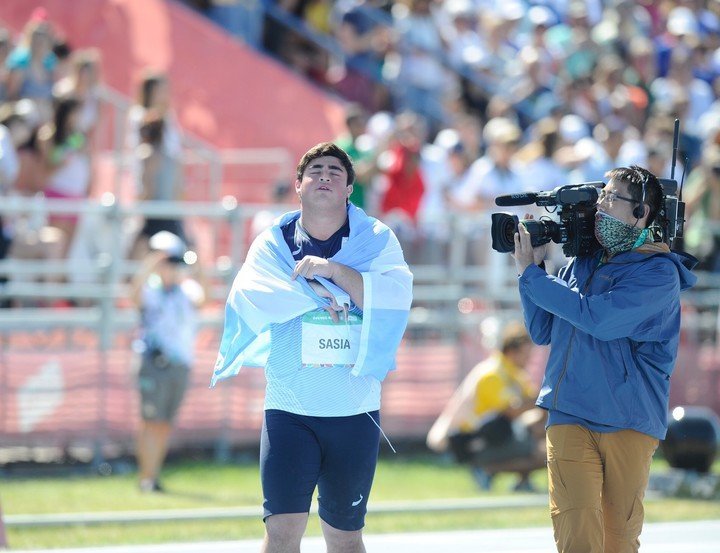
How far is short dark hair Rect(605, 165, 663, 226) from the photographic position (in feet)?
19.9

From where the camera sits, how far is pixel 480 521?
10016 millimetres

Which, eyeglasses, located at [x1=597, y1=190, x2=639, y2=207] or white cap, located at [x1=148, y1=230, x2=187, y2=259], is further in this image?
white cap, located at [x1=148, y1=230, x2=187, y2=259]

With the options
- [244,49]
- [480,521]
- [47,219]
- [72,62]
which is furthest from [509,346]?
[244,49]

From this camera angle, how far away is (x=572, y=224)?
6117mm

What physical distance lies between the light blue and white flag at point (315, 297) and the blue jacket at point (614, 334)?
1.84 ft

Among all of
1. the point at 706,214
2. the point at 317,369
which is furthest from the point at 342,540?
the point at 706,214

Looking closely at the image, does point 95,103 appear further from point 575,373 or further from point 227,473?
point 575,373

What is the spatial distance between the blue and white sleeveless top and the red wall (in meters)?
10.1

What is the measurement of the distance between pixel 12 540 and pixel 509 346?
14.5ft

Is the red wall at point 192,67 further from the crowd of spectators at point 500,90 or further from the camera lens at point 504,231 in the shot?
the camera lens at point 504,231

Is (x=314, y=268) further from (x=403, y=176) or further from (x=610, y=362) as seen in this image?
(x=403, y=176)

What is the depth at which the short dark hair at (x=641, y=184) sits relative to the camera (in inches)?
238

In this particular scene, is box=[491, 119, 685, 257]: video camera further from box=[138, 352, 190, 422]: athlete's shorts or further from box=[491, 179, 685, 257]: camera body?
box=[138, 352, 190, 422]: athlete's shorts

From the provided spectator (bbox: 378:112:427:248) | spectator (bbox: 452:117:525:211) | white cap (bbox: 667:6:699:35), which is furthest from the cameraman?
white cap (bbox: 667:6:699:35)
